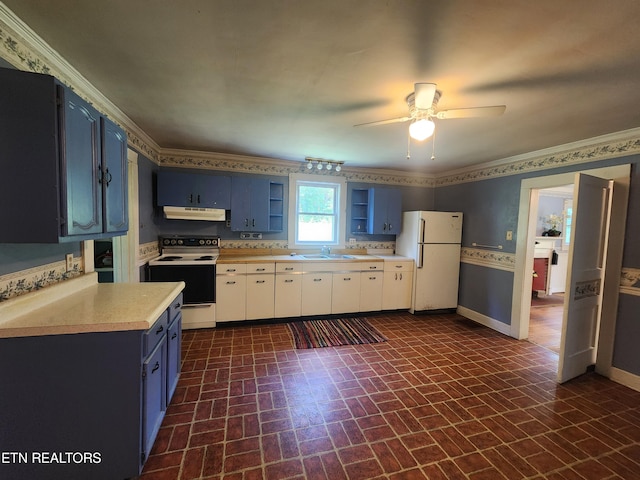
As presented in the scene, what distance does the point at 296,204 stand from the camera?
14.3ft

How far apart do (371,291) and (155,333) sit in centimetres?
307

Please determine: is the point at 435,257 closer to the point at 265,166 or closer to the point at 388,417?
the point at 388,417

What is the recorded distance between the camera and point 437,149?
3.33 meters

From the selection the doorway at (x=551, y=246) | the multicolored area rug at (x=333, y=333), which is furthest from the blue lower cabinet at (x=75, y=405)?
the doorway at (x=551, y=246)

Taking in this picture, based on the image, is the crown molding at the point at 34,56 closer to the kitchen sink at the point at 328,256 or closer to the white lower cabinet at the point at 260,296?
the white lower cabinet at the point at 260,296

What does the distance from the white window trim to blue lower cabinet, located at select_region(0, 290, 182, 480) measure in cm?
304

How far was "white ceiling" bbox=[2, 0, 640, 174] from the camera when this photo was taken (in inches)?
48.2

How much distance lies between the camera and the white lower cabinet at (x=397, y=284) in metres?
4.21

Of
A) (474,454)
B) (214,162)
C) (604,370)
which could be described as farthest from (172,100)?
(604,370)

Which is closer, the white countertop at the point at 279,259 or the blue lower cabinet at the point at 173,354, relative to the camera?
the blue lower cabinet at the point at 173,354

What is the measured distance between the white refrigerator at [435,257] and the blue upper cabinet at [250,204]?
2321mm

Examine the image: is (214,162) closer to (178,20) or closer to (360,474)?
(178,20)

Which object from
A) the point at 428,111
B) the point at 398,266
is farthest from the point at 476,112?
the point at 398,266

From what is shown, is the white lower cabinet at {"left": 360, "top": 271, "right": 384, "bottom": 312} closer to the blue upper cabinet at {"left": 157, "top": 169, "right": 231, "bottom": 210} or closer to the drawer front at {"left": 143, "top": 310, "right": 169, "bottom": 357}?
the blue upper cabinet at {"left": 157, "top": 169, "right": 231, "bottom": 210}
